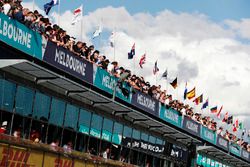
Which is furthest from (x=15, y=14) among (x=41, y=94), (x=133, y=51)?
(x=133, y=51)

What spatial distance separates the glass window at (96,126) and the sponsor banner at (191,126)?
41.8 feet

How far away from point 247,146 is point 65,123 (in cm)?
4161

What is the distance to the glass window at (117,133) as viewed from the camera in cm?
3052

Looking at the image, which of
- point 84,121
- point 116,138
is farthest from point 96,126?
point 116,138

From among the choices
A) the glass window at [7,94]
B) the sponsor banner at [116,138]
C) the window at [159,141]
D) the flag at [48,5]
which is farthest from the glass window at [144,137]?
the glass window at [7,94]

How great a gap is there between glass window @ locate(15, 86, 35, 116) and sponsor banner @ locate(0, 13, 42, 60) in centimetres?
158

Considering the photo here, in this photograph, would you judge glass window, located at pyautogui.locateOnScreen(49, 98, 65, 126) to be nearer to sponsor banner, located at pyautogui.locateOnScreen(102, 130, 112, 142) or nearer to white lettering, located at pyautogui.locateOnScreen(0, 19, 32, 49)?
white lettering, located at pyautogui.locateOnScreen(0, 19, 32, 49)

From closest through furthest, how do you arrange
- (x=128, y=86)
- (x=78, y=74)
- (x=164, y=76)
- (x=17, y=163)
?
(x=17, y=163)
(x=78, y=74)
(x=128, y=86)
(x=164, y=76)

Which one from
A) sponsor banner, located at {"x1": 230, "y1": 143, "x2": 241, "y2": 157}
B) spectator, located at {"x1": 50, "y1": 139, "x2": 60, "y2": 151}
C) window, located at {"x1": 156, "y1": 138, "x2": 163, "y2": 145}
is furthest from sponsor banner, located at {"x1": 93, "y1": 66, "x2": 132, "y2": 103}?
sponsor banner, located at {"x1": 230, "y1": 143, "x2": 241, "y2": 157}

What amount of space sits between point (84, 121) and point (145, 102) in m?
6.58

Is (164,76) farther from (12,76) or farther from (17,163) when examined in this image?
(17,163)

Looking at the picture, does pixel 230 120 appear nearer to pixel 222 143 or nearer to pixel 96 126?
pixel 222 143

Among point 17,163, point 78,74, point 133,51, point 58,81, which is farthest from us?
point 133,51

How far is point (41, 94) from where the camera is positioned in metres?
23.2
